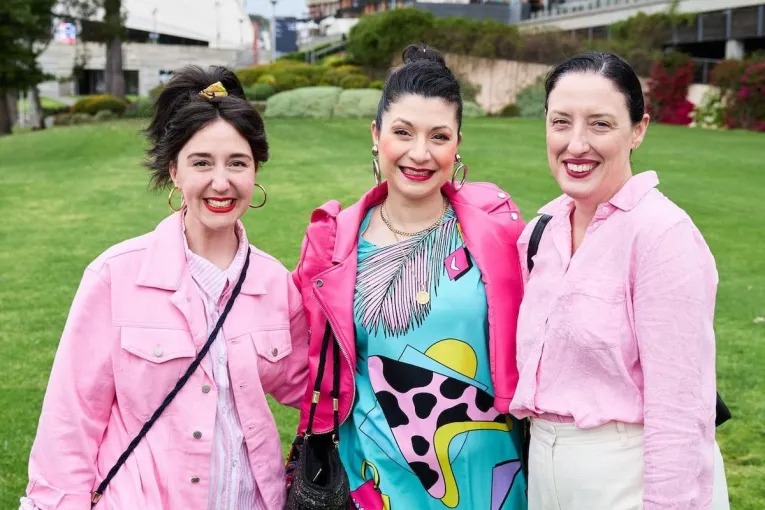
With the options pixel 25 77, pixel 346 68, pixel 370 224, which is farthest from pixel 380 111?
pixel 346 68

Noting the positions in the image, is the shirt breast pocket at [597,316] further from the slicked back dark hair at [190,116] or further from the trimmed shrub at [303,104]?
the trimmed shrub at [303,104]

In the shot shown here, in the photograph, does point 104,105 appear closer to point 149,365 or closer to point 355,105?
point 355,105

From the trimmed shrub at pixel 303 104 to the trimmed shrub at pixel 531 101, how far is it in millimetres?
7177

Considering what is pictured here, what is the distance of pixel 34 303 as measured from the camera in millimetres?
7816

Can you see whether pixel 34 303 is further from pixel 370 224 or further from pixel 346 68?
pixel 346 68

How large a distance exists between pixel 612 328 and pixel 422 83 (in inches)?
42.7

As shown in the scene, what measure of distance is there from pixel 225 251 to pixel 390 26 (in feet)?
114

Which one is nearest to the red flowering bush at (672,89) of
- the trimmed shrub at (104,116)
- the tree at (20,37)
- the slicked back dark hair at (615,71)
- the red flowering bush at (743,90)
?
the red flowering bush at (743,90)

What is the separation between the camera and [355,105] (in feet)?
Result: 99.3

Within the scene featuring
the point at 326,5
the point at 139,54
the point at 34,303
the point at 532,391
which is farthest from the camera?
the point at 326,5

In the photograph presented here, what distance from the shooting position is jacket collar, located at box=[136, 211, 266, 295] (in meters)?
2.58

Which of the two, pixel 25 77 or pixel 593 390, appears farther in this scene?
pixel 25 77

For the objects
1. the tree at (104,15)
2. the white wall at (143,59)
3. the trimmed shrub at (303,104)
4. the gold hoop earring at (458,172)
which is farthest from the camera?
the white wall at (143,59)

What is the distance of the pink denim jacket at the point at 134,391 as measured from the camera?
8.17ft
